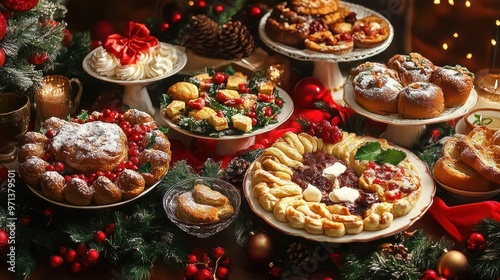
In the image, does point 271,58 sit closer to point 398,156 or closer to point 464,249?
point 398,156

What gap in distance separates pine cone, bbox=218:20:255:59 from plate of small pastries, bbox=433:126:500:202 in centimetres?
94

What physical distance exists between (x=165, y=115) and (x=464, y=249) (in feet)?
3.50

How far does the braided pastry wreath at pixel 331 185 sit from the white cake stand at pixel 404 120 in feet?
0.36

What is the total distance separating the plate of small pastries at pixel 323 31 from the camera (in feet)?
8.38

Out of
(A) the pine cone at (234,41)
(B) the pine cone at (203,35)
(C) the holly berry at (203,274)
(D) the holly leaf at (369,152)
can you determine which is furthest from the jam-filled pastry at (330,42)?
(C) the holly berry at (203,274)

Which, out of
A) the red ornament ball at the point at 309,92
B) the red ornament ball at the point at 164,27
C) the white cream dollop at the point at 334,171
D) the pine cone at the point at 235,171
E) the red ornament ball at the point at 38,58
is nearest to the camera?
the white cream dollop at the point at 334,171

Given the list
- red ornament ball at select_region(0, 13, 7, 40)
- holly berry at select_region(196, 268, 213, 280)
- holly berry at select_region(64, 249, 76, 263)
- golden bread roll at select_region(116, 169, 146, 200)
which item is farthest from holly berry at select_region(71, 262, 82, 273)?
red ornament ball at select_region(0, 13, 7, 40)

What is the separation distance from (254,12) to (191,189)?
42.3 inches

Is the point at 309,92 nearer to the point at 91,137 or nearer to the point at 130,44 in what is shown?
the point at 130,44

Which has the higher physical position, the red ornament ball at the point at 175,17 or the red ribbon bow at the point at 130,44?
the red ribbon bow at the point at 130,44

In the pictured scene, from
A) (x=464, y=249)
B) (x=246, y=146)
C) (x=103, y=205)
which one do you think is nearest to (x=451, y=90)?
(x=464, y=249)

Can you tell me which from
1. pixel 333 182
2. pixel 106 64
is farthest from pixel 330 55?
pixel 106 64

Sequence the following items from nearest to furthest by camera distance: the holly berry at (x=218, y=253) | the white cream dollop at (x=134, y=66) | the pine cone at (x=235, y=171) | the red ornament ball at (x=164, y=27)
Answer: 1. the holly berry at (x=218, y=253)
2. the pine cone at (x=235, y=171)
3. the white cream dollop at (x=134, y=66)
4. the red ornament ball at (x=164, y=27)

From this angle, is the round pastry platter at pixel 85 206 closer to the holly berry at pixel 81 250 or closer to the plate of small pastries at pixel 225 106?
the holly berry at pixel 81 250
